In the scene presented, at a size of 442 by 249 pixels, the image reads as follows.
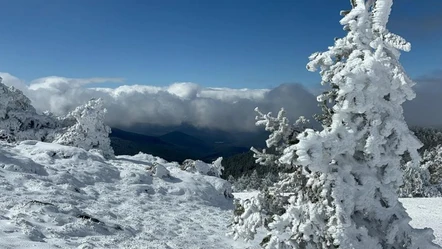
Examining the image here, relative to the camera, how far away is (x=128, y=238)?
50.8ft

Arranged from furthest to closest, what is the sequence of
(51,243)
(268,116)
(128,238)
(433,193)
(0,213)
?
(433,193)
(128,238)
(0,213)
(51,243)
(268,116)

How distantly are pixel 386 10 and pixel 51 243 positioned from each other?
12425 mm

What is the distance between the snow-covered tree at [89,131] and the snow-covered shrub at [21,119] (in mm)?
6203

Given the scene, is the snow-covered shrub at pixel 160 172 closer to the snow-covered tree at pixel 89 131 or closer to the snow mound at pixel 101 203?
the snow mound at pixel 101 203

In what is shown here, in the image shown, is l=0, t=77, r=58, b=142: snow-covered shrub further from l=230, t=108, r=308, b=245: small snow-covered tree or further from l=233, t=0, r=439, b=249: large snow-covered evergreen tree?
l=233, t=0, r=439, b=249: large snow-covered evergreen tree

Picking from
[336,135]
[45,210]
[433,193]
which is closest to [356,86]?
[336,135]

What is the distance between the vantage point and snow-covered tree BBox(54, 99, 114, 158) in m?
36.6

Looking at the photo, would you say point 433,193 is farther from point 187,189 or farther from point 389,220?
point 389,220

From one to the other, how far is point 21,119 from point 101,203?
2643 centimetres

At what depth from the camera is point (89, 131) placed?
3728 cm

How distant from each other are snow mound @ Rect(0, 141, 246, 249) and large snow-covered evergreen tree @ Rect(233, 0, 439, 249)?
24.8 ft

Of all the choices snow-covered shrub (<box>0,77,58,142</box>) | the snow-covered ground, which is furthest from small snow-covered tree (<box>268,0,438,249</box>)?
snow-covered shrub (<box>0,77,58,142</box>)

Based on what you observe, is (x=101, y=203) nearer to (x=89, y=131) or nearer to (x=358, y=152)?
(x=358, y=152)

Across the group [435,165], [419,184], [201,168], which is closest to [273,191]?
[201,168]
